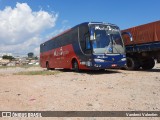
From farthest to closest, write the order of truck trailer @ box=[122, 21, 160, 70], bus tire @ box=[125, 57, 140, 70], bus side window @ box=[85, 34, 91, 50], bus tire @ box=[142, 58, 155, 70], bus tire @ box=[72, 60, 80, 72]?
bus tire @ box=[142, 58, 155, 70], bus tire @ box=[125, 57, 140, 70], bus tire @ box=[72, 60, 80, 72], truck trailer @ box=[122, 21, 160, 70], bus side window @ box=[85, 34, 91, 50]

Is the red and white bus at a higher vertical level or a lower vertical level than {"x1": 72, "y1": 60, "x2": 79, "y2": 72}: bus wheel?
higher

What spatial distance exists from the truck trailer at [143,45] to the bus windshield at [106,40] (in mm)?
2298

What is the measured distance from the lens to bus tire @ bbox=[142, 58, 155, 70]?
70.0ft

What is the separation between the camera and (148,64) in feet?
71.3

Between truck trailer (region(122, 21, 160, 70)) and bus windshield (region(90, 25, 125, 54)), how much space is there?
7.54ft

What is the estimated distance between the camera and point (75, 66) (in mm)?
19391

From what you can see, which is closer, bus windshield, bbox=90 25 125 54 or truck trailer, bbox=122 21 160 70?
bus windshield, bbox=90 25 125 54

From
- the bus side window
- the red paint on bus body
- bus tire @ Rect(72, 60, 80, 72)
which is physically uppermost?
the bus side window

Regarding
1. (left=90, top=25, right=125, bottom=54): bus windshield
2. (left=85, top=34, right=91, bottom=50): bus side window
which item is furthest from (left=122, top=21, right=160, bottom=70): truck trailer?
(left=85, top=34, right=91, bottom=50): bus side window

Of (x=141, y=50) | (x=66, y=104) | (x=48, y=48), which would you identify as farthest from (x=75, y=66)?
(x=66, y=104)

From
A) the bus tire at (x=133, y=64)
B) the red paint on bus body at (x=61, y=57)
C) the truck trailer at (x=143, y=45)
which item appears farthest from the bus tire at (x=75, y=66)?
the bus tire at (x=133, y=64)

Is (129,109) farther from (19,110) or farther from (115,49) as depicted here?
(115,49)

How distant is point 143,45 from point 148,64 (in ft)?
10.1

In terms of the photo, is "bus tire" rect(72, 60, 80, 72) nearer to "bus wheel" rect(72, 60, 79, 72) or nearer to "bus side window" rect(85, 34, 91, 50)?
"bus wheel" rect(72, 60, 79, 72)
